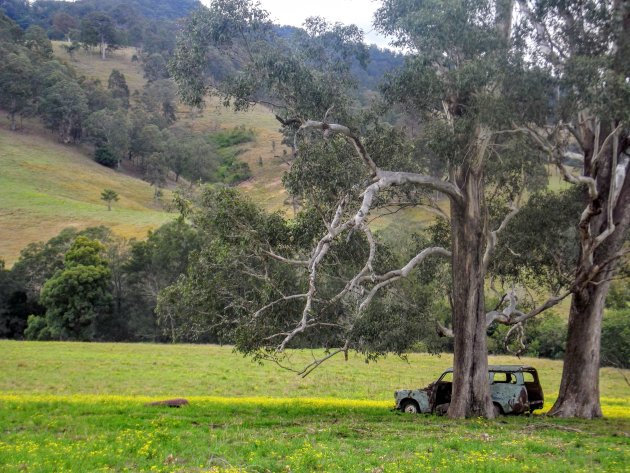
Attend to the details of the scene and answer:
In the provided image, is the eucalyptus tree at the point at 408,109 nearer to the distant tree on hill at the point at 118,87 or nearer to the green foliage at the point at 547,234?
the green foliage at the point at 547,234

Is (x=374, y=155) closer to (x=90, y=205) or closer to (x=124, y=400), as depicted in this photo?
(x=124, y=400)

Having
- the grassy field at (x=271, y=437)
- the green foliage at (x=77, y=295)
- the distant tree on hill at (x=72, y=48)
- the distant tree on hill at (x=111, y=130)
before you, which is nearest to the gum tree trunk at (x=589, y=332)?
the grassy field at (x=271, y=437)

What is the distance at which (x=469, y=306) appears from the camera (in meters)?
16.8

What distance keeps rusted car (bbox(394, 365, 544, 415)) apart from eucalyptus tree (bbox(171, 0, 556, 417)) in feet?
5.19

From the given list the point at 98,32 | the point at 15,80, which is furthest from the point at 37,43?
the point at 98,32

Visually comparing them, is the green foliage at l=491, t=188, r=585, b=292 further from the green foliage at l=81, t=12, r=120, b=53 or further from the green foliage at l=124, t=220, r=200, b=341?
the green foliage at l=81, t=12, r=120, b=53

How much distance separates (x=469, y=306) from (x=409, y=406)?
388 centimetres

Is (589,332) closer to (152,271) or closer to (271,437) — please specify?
(271,437)

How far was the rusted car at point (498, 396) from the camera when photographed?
18125mm

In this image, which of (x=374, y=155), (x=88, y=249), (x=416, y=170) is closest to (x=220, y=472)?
(x=374, y=155)

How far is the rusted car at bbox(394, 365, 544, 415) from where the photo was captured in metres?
18.1

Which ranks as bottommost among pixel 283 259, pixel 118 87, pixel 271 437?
pixel 271 437

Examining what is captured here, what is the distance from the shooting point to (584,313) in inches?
681

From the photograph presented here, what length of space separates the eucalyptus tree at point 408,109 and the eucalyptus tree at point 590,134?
747mm
